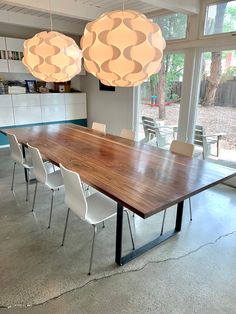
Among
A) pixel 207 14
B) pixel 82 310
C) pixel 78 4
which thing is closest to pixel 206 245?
pixel 82 310

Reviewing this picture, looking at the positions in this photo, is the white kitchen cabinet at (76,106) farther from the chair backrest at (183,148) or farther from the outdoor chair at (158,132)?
the chair backrest at (183,148)

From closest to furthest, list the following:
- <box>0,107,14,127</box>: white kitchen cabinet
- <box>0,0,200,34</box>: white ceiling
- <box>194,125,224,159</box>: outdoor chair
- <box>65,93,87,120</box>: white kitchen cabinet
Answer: <box>0,0,200,34</box>: white ceiling, <box>194,125,224,159</box>: outdoor chair, <box>0,107,14,127</box>: white kitchen cabinet, <box>65,93,87,120</box>: white kitchen cabinet

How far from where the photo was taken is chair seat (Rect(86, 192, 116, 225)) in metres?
1.98

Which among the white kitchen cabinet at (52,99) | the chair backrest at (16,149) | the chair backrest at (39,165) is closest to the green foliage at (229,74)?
the chair backrest at (39,165)

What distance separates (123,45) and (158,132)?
2900 mm

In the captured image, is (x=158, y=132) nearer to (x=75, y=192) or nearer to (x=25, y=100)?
(x=75, y=192)

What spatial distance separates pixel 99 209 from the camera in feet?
6.93

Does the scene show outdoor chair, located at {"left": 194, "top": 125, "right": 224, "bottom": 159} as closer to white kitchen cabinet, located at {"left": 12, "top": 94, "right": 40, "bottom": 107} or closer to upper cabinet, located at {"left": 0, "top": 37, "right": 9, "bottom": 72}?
white kitchen cabinet, located at {"left": 12, "top": 94, "right": 40, "bottom": 107}

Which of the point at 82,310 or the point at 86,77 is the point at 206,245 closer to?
A: the point at 82,310

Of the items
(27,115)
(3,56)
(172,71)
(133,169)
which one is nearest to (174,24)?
(172,71)

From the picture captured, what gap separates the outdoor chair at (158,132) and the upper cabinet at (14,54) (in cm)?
295

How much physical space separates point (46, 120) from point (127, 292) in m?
4.67

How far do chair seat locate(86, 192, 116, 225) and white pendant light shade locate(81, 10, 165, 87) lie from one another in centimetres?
108

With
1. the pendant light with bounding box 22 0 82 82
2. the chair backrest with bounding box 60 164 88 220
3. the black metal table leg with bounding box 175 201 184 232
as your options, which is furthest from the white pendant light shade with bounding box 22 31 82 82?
the black metal table leg with bounding box 175 201 184 232
